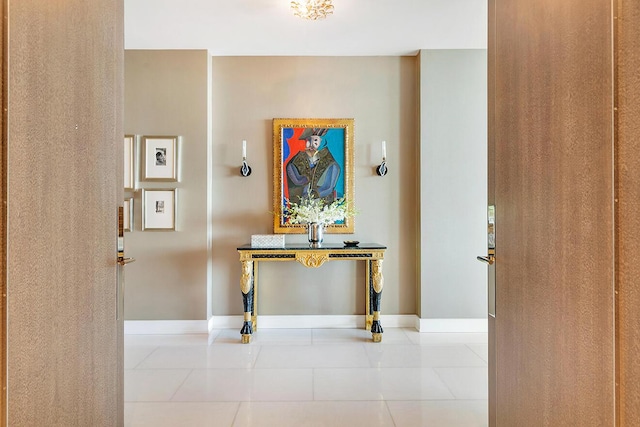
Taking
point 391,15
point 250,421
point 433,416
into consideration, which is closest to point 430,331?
point 433,416

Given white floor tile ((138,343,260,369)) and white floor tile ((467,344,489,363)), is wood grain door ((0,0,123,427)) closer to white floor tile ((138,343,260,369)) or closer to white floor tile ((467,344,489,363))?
white floor tile ((138,343,260,369))

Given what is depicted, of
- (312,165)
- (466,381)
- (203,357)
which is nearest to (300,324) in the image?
(203,357)

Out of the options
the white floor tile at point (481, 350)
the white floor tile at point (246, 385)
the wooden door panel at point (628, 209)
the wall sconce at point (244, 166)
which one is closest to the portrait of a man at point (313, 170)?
the wall sconce at point (244, 166)

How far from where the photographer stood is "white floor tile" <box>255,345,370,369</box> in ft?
10.1

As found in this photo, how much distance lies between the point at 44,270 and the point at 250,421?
1.48 metres

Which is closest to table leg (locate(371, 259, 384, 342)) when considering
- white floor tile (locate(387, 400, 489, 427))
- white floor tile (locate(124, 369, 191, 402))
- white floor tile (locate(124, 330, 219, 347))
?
white floor tile (locate(387, 400, 489, 427))

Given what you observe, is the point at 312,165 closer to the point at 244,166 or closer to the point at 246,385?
the point at 244,166

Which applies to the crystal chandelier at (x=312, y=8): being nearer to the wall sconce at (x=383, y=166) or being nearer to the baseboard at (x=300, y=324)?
the wall sconce at (x=383, y=166)

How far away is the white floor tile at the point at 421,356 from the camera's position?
10.2 ft

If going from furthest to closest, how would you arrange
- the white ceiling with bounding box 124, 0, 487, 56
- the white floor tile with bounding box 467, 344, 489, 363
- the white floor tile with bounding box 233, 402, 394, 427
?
the white floor tile with bounding box 467, 344, 489, 363 < the white ceiling with bounding box 124, 0, 487, 56 < the white floor tile with bounding box 233, 402, 394, 427

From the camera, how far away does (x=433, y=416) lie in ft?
7.41

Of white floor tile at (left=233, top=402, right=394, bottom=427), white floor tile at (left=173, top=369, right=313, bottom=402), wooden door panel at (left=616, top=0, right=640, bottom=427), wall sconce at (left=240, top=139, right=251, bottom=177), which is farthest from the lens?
wall sconce at (left=240, top=139, right=251, bottom=177)

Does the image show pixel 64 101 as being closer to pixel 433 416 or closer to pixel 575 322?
pixel 575 322

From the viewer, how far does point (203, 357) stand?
327 centimetres
